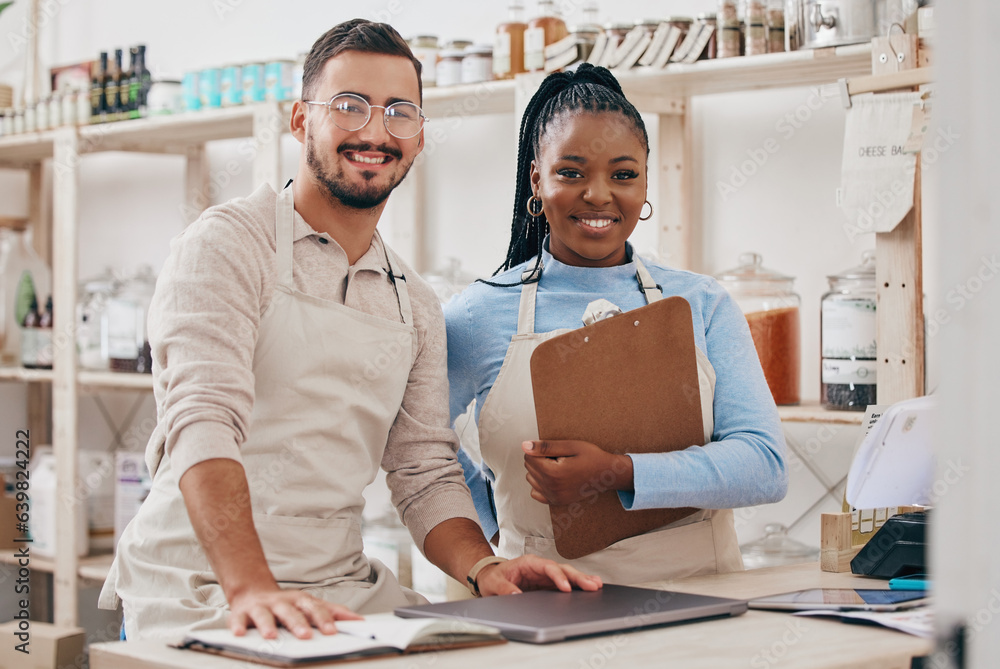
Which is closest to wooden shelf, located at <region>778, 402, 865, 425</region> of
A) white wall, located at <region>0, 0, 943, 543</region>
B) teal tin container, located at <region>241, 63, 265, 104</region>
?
white wall, located at <region>0, 0, 943, 543</region>

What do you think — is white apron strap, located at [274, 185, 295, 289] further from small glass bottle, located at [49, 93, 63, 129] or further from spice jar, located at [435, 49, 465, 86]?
small glass bottle, located at [49, 93, 63, 129]

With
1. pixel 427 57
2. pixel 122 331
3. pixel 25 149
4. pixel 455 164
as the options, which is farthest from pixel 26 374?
pixel 427 57

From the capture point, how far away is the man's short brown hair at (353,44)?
54.6 inches

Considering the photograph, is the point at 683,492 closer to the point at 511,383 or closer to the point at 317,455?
the point at 511,383

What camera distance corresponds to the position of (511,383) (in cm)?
A: 145

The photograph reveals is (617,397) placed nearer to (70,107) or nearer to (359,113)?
(359,113)

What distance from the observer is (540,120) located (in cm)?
157

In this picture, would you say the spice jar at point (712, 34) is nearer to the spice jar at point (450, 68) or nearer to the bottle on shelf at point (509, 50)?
the bottle on shelf at point (509, 50)

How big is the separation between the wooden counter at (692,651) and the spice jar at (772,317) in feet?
3.18

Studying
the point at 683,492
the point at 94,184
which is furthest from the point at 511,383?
the point at 94,184

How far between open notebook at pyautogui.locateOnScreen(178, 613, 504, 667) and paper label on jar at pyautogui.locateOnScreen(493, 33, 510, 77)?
1551mm

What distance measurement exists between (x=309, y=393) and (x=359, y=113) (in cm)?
38

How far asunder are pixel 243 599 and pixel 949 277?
0.77m

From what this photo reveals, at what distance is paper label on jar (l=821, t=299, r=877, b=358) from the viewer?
1.88 m
